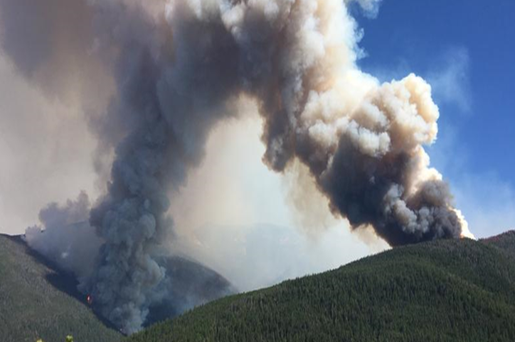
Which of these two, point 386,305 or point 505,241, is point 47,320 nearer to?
point 386,305

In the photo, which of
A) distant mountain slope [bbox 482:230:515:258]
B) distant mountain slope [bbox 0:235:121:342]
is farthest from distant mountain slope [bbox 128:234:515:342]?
distant mountain slope [bbox 0:235:121:342]

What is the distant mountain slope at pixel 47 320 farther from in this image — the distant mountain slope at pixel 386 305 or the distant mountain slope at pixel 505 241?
the distant mountain slope at pixel 505 241

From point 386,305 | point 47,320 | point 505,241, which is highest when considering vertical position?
point 505,241

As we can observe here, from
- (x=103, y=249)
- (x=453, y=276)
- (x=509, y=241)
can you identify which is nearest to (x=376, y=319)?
(x=453, y=276)

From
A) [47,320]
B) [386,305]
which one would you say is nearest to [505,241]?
[386,305]

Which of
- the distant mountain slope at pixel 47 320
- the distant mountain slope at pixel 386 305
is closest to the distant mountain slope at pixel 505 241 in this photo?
the distant mountain slope at pixel 386 305

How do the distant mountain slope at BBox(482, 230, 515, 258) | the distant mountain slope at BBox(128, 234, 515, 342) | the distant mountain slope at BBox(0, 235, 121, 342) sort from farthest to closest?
the distant mountain slope at BBox(0, 235, 121, 342)
the distant mountain slope at BBox(482, 230, 515, 258)
the distant mountain slope at BBox(128, 234, 515, 342)

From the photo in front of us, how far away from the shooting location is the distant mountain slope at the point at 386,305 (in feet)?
347

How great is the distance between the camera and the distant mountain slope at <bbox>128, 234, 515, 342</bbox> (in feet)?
347

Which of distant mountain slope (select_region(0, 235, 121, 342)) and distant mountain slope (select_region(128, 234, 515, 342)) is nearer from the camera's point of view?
distant mountain slope (select_region(128, 234, 515, 342))

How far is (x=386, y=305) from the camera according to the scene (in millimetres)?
115062

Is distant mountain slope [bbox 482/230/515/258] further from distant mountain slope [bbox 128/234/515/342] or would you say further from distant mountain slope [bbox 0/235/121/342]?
distant mountain slope [bbox 0/235/121/342]

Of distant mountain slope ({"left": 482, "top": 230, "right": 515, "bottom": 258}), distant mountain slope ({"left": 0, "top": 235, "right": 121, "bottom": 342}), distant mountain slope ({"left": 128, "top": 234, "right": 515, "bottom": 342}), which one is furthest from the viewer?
distant mountain slope ({"left": 0, "top": 235, "right": 121, "bottom": 342})

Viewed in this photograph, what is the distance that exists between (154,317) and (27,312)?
42.0m
